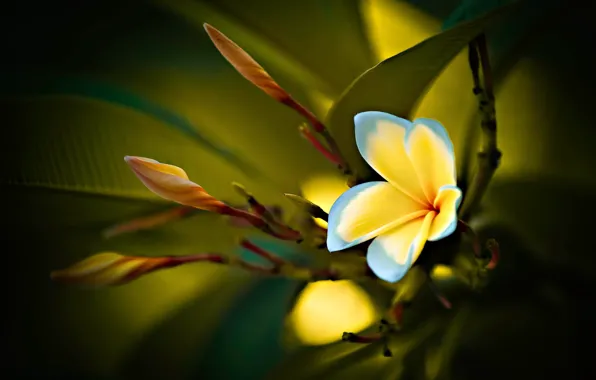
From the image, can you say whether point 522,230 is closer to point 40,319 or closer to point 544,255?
point 544,255

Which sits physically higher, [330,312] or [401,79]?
[401,79]

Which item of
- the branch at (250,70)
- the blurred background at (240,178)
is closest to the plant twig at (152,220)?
the blurred background at (240,178)

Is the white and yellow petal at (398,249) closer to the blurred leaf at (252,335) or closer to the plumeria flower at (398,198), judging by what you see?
the plumeria flower at (398,198)

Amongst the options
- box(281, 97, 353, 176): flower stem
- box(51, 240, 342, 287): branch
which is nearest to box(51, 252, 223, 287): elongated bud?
box(51, 240, 342, 287): branch

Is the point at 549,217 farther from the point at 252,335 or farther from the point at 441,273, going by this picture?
the point at 252,335

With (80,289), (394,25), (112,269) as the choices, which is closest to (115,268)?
(112,269)

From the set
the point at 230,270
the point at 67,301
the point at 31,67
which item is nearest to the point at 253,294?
the point at 230,270

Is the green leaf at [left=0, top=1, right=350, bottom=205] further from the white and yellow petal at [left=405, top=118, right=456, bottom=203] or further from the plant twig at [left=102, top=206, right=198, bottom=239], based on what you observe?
the white and yellow petal at [left=405, top=118, right=456, bottom=203]
